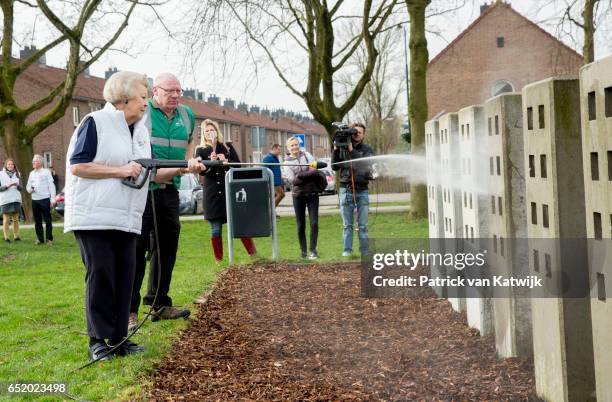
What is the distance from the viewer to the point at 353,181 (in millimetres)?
11266

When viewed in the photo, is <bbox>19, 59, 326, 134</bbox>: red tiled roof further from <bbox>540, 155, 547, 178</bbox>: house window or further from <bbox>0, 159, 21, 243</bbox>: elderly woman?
<bbox>540, 155, 547, 178</bbox>: house window

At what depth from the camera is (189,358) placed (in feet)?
18.3

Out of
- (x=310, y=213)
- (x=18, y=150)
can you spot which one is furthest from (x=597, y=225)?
(x=18, y=150)

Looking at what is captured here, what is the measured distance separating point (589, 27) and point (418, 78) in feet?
13.6

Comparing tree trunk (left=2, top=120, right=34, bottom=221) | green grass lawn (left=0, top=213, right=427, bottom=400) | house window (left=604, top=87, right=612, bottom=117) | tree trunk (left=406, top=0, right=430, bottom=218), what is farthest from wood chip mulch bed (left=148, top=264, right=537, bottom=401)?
tree trunk (left=2, top=120, right=34, bottom=221)

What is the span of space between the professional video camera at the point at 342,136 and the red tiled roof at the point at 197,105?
24985 mm

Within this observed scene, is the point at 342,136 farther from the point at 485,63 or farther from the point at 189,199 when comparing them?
the point at 485,63

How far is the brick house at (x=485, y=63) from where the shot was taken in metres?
50.2

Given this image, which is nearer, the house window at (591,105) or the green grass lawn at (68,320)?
the house window at (591,105)

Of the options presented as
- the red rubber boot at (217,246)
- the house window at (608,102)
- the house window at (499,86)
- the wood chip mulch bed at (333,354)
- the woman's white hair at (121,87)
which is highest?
the house window at (499,86)

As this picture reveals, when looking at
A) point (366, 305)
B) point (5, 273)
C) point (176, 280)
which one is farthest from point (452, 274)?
point (5, 273)

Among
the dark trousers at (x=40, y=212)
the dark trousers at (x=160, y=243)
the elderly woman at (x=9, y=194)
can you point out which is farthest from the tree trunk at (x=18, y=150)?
the dark trousers at (x=160, y=243)

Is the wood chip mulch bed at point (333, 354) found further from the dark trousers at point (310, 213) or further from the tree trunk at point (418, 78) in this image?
the tree trunk at point (418, 78)

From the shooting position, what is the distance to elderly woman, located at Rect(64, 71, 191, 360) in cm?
551
